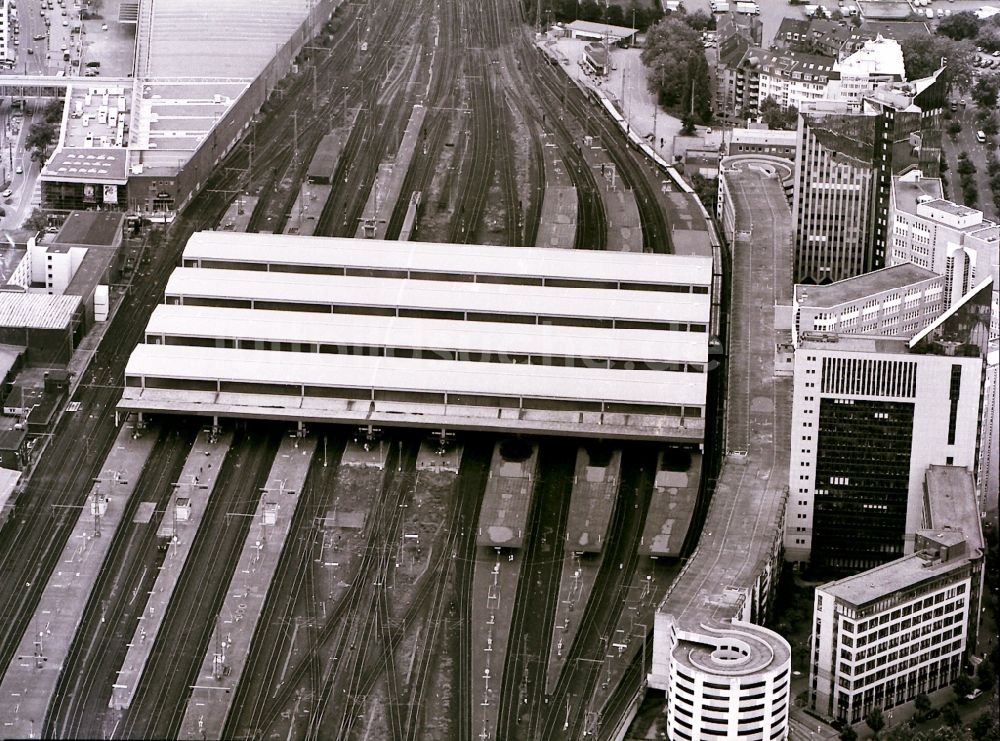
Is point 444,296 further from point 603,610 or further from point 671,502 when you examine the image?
point 603,610

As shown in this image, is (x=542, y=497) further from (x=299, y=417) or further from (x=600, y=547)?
(x=299, y=417)

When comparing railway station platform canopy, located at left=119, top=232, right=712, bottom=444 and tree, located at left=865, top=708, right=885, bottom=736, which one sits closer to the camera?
tree, located at left=865, top=708, right=885, bottom=736

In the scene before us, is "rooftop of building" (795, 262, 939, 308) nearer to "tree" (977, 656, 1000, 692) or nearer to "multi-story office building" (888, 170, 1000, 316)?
"multi-story office building" (888, 170, 1000, 316)

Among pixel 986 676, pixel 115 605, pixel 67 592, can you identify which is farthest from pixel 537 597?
pixel 67 592

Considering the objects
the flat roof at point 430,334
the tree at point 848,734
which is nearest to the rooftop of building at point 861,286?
the flat roof at point 430,334

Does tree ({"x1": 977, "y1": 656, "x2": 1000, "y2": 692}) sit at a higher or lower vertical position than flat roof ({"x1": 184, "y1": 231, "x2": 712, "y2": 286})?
lower

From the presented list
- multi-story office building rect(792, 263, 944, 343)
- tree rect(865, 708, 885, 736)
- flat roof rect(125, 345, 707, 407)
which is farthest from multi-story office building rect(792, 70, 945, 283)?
tree rect(865, 708, 885, 736)
